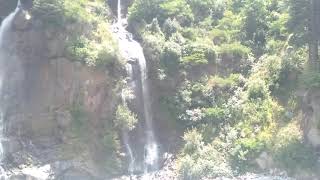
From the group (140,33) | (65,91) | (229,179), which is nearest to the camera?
(229,179)

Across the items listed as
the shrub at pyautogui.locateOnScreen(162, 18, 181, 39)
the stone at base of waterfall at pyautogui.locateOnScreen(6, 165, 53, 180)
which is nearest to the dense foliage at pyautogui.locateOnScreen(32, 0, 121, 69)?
the shrub at pyautogui.locateOnScreen(162, 18, 181, 39)

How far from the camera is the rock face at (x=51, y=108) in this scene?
27781 millimetres

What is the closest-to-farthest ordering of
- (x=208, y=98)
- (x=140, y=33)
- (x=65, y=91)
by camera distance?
(x=65, y=91)
(x=208, y=98)
(x=140, y=33)

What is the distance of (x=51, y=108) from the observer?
2894 centimetres

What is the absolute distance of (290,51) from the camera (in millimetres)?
32156

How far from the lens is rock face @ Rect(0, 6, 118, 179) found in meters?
27.8

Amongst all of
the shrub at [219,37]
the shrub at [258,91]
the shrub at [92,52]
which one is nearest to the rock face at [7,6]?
the shrub at [92,52]

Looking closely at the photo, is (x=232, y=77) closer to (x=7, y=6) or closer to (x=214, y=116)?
(x=214, y=116)

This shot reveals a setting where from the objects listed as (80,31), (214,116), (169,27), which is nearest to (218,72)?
(214,116)

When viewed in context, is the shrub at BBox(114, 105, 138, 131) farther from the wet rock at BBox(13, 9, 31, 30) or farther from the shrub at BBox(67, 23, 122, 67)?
the wet rock at BBox(13, 9, 31, 30)

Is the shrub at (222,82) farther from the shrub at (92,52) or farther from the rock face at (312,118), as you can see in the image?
the shrub at (92,52)

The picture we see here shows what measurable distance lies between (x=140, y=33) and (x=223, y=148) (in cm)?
895

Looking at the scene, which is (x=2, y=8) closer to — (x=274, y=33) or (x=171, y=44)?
(x=171, y=44)

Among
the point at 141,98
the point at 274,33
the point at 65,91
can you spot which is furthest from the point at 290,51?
the point at 65,91
